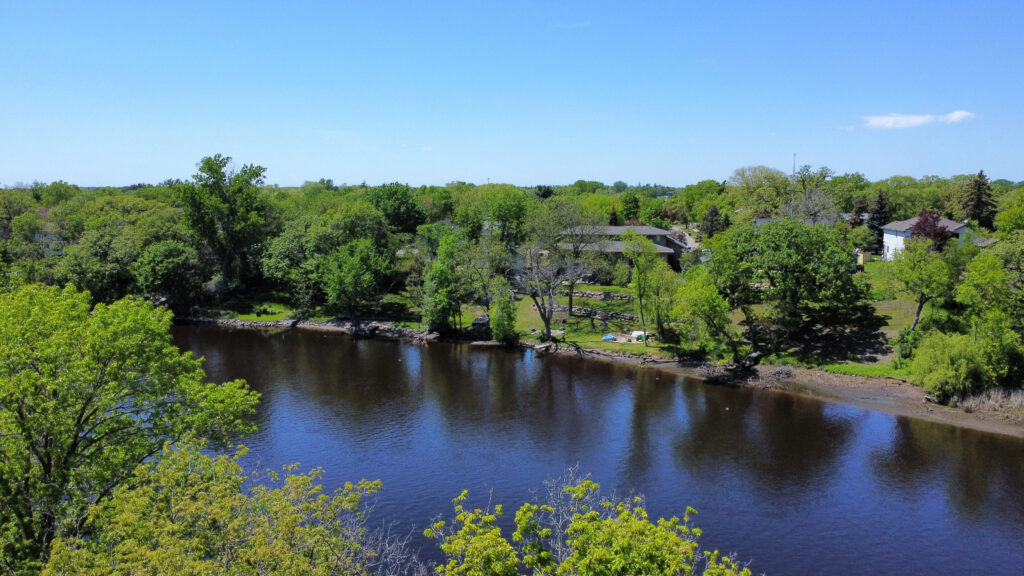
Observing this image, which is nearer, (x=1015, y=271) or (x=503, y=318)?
(x=1015, y=271)

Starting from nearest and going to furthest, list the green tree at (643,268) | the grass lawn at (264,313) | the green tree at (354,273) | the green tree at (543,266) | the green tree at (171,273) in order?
the green tree at (643,268) < the green tree at (543,266) < the green tree at (354,273) < the green tree at (171,273) < the grass lawn at (264,313)

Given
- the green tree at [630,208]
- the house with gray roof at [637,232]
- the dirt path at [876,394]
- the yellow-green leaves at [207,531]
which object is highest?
the green tree at [630,208]

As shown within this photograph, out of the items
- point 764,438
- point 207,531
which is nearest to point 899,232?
point 764,438

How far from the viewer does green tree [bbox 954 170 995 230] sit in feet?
254

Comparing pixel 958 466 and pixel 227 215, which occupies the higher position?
pixel 227 215

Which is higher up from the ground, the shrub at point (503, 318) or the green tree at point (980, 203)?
the green tree at point (980, 203)

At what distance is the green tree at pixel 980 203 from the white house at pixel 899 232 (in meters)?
4.38

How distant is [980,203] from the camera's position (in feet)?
Answer: 255

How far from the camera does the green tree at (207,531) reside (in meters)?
15.0

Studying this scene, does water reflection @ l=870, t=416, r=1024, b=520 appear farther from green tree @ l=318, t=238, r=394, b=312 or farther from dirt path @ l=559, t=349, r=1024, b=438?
green tree @ l=318, t=238, r=394, b=312

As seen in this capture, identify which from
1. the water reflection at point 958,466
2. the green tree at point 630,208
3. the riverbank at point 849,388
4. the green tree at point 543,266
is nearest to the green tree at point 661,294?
the riverbank at point 849,388

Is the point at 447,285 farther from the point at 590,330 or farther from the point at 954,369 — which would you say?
the point at 954,369

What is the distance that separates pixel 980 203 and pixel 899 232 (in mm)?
12648

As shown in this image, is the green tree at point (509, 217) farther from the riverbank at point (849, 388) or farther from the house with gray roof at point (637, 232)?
the riverbank at point (849, 388)
